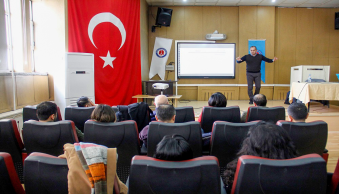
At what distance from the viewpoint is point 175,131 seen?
173cm

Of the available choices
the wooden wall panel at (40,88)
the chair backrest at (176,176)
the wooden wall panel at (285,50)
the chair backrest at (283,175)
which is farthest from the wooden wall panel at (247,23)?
the chair backrest at (176,176)

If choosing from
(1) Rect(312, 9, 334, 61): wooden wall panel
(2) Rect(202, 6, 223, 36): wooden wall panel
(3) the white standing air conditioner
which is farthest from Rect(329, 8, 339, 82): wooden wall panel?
(3) the white standing air conditioner

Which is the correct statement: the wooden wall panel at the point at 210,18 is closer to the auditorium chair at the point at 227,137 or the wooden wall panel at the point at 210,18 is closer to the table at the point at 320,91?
the table at the point at 320,91

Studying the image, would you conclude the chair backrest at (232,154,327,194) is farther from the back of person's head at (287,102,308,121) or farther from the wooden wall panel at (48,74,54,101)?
the wooden wall panel at (48,74,54,101)

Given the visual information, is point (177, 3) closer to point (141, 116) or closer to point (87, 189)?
point (141, 116)

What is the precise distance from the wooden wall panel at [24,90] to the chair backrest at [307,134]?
4.23 meters

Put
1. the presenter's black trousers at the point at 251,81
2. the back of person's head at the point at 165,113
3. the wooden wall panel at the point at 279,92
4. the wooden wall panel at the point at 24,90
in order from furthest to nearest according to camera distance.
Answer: the wooden wall panel at the point at 279,92 < the presenter's black trousers at the point at 251,81 < the wooden wall panel at the point at 24,90 < the back of person's head at the point at 165,113

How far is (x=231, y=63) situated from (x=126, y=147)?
662 cm

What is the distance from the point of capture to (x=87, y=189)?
3.35ft

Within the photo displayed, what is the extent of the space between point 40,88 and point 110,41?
77.9 inches

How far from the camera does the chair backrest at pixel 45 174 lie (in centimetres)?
103

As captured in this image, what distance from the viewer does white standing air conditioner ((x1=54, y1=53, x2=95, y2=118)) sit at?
4.77 meters

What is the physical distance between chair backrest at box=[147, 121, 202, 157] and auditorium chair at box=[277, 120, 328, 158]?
26.9 inches

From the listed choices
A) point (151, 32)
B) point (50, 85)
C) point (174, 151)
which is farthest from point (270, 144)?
point (151, 32)
